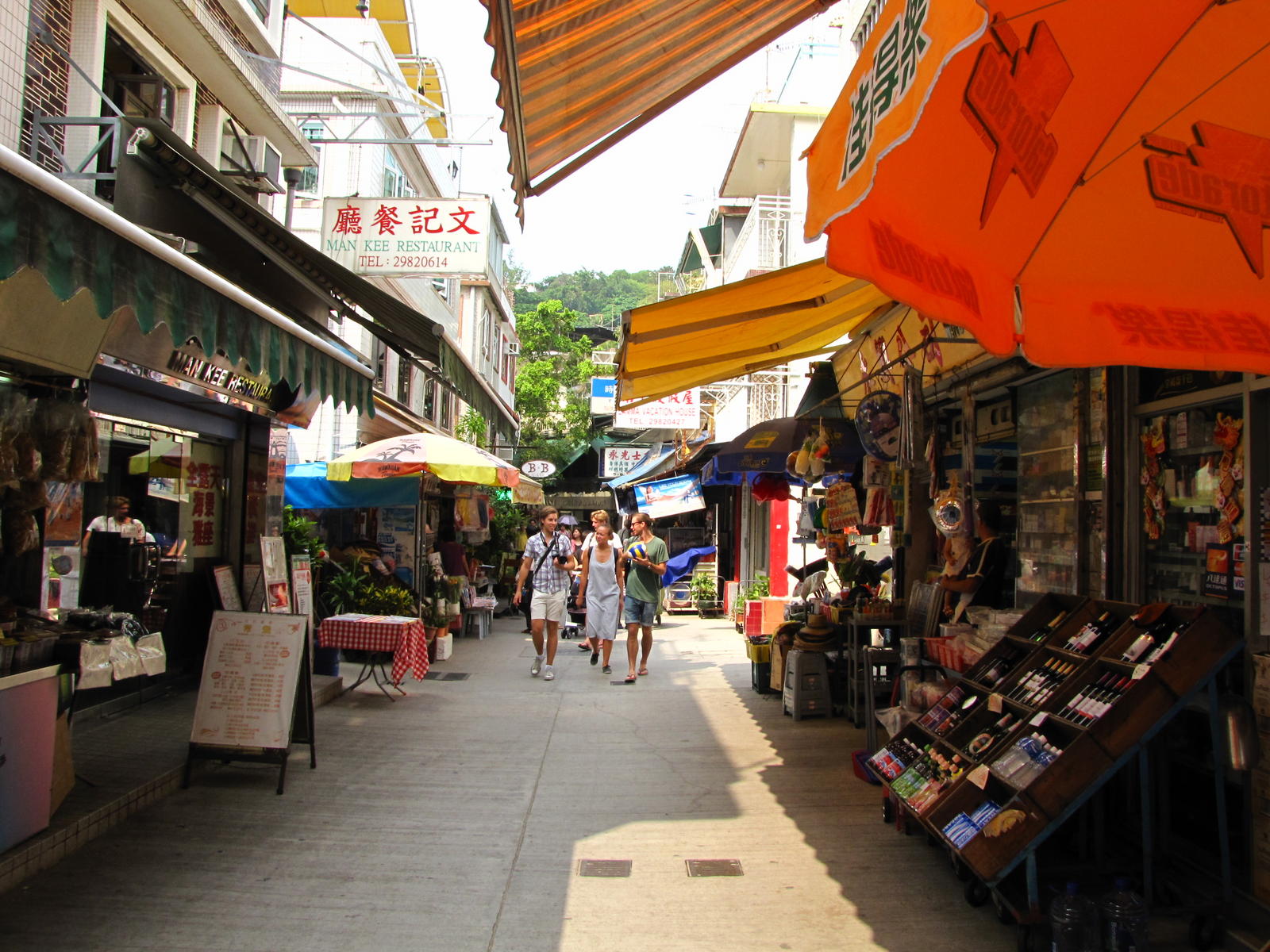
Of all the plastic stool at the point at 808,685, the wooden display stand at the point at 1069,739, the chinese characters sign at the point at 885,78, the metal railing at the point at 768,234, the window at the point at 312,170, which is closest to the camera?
the chinese characters sign at the point at 885,78

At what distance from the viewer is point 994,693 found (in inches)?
178

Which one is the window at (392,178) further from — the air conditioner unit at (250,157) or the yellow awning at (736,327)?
the yellow awning at (736,327)

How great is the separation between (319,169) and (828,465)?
40.4 feet

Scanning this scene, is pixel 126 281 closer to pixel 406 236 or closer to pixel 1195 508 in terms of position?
pixel 1195 508

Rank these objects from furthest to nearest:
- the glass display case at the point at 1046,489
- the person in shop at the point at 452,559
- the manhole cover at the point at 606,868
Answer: the person in shop at the point at 452,559 → the glass display case at the point at 1046,489 → the manhole cover at the point at 606,868

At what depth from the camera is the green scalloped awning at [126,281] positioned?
283 centimetres

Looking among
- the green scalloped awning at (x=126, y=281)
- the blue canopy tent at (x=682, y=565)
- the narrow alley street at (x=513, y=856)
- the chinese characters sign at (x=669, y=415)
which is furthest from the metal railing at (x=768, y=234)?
the green scalloped awning at (x=126, y=281)

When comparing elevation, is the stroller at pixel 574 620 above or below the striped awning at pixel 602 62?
below

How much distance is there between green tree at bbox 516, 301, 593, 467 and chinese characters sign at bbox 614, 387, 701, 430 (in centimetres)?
1398

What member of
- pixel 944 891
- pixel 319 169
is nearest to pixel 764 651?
pixel 944 891

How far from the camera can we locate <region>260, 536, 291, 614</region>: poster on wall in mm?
7625

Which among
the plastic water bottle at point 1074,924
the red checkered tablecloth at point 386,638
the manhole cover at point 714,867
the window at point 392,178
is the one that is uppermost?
the window at point 392,178

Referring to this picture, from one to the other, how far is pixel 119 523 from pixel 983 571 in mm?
6940

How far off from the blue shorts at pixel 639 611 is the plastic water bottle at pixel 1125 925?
7.45 metres
